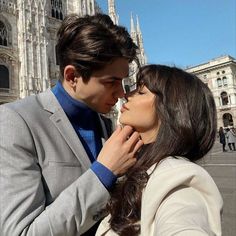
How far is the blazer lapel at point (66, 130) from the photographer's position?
138 cm

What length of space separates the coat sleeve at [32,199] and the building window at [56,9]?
996 inches

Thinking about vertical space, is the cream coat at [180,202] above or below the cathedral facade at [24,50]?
below

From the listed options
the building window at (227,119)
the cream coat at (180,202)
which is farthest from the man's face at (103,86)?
the building window at (227,119)

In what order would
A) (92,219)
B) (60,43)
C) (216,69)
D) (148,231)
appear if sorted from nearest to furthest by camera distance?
(148,231)
(92,219)
(60,43)
(216,69)

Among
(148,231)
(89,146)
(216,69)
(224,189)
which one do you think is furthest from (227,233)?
(216,69)

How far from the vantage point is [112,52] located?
1.44m

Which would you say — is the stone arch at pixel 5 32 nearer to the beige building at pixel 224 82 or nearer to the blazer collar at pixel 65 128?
the blazer collar at pixel 65 128

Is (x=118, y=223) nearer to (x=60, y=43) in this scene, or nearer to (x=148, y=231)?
(x=148, y=231)

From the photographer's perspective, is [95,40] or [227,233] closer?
[95,40]

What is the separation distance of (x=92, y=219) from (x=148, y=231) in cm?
25

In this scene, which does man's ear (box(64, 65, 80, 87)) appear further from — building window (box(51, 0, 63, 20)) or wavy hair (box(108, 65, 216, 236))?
building window (box(51, 0, 63, 20))

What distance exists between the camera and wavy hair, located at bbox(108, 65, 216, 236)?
3.81ft

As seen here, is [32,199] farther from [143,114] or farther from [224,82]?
[224,82]

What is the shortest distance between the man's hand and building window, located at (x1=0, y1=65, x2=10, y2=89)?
20.6m
